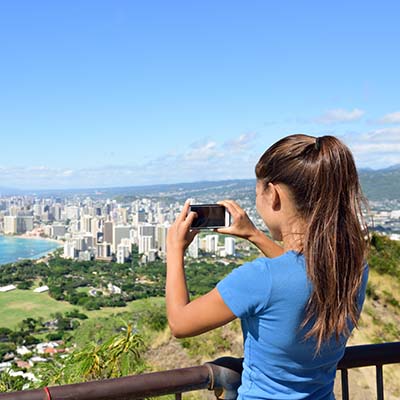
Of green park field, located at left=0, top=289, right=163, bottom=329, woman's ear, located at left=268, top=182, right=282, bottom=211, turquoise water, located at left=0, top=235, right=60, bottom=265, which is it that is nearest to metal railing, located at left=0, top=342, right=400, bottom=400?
woman's ear, located at left=268, top=182, right=282, bottom=211

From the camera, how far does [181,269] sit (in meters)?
1.18

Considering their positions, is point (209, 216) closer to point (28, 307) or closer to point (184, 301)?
point (184, 301)

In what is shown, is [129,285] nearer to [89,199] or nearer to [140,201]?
[140,201]

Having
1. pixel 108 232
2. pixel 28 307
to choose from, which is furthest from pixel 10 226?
pixel 28 307

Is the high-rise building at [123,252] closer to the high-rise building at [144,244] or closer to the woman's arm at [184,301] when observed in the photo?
the high-rise building at [144,244]

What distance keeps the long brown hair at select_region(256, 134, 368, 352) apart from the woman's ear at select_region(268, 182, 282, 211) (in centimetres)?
1

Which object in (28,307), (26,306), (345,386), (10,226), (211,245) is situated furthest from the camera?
(10,226)

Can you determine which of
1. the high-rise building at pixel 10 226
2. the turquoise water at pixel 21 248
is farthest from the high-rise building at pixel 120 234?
the high-rise building at pixel 10 226

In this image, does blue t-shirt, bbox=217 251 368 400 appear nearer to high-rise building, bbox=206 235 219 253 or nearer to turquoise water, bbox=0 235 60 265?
high-rise building, bbox=206 235 219 253

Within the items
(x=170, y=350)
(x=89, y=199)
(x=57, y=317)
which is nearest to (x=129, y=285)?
(x=57, y=317)

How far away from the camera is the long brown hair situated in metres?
1.09

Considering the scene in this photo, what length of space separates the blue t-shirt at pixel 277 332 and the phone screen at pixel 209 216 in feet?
0.79

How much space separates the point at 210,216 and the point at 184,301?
236 mm

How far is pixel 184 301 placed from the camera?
1139 millimetres
